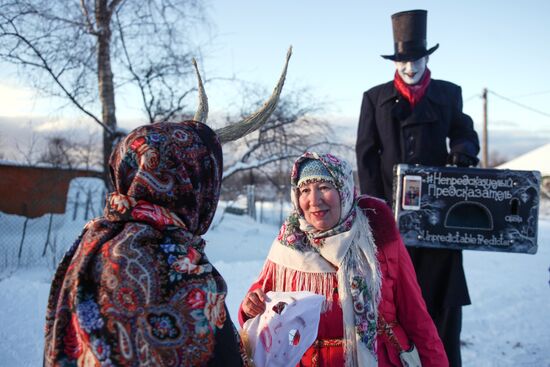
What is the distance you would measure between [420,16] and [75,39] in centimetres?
641

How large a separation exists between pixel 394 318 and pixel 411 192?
0.97m

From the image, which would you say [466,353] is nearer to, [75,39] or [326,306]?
[326,306]

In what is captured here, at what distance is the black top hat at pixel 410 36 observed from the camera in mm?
3381

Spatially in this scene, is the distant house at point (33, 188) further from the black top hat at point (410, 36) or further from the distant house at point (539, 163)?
the distant house at point (539, 163)

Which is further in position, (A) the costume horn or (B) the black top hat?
(B) the black top hat

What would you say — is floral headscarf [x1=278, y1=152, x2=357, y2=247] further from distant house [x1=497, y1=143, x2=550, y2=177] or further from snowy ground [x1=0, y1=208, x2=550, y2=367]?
distant house [x1=497, y1=143, x2=550, y2=177]

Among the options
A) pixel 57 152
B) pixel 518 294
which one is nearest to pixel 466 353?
pixel 518 294

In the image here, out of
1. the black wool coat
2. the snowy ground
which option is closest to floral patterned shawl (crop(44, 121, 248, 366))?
the black wool coat

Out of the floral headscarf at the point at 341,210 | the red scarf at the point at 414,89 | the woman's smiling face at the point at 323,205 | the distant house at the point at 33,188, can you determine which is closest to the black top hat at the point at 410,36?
the red scarf at the point at 414,89

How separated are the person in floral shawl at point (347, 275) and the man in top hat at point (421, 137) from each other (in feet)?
3.58

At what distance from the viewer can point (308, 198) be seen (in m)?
2.31

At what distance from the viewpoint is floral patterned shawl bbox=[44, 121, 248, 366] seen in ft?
4.08

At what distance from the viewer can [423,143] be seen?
3412 millimetres

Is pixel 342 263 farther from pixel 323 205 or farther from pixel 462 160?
pixel 462 160
